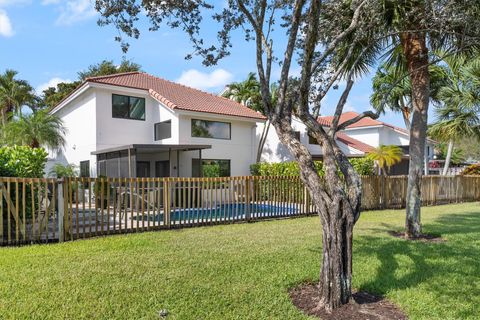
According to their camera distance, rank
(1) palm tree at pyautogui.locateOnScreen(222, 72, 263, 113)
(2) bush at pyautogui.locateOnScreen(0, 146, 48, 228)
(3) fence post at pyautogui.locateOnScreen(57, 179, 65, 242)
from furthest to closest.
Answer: (1) palm tree at pyautogui.locateOnScreen(222, 72, 263, 113) → (2) bush at pyautogui.locateOnScreen(0, 146, 48, 228) → (3) fence post at pyautogui.locateOnScreen(57, 179, 65, 242)

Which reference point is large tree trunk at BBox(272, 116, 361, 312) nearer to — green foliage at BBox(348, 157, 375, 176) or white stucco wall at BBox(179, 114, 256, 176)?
white stucco wall at BBox(179, 114, 256, 176)

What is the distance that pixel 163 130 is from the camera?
68.8 feet

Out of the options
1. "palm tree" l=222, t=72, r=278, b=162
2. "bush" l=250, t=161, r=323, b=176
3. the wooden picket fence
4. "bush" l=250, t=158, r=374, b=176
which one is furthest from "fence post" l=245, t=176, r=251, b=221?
"palm tree" l=222, t=72, r=278, b=162

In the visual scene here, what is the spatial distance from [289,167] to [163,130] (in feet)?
25.1

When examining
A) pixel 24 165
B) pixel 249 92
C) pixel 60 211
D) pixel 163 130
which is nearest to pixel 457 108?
pixel 249 92

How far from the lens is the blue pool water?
11.2m

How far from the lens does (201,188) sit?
39.4 ft

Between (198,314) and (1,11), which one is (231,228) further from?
(1,11)

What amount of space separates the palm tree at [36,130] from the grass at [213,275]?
50.5 feet

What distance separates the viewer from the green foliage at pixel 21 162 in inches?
372

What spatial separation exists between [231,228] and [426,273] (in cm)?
592

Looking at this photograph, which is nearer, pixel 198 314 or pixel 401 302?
pixel 198 314

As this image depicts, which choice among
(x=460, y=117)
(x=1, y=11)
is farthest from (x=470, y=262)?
(x=460, y=117)

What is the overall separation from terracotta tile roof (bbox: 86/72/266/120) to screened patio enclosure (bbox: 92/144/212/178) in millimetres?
2730
